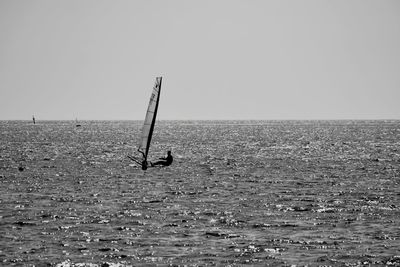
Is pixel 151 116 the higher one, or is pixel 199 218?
pixel 151 116

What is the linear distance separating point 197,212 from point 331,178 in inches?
1135

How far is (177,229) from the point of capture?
1572 inches

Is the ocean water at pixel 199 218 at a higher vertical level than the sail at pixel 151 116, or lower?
lower

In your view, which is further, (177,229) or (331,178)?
(331,178)

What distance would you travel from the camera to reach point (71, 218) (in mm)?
43844

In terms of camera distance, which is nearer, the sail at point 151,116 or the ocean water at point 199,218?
the ocean water at point 199,218

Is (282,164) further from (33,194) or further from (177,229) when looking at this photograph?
(177,229)

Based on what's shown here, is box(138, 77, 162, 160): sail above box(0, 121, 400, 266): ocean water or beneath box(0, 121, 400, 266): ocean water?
above

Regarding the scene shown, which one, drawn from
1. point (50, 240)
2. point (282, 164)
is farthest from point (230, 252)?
point (282, 164)

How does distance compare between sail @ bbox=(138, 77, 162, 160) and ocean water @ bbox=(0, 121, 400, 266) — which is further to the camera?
sail @ bbox=(138, 77, 162, 160)

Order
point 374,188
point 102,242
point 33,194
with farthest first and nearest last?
1. point 374,188
2. point 33,194
3. point 102,242

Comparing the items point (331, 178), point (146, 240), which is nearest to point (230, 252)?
point (146, 240)

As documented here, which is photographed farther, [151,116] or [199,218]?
[151,116]

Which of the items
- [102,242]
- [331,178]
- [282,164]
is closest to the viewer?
[102,242]
